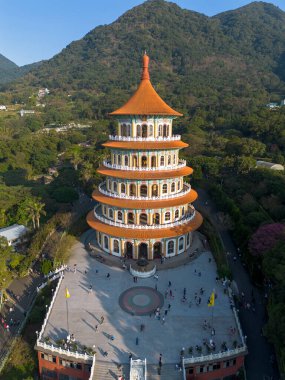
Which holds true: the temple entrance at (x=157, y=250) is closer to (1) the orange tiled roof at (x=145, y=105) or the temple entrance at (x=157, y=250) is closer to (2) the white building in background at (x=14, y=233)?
(1) the orange tiled roof at (x=145, y=105)

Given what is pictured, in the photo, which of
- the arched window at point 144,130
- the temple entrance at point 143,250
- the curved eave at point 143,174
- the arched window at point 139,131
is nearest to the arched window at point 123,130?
the arched window at point 139,131

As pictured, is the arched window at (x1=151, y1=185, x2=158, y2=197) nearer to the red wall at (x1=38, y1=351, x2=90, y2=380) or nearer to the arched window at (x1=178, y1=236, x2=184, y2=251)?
the arched window at (x1=178, y1=236, x2=184, y2=251)

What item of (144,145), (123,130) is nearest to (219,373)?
(144,145)

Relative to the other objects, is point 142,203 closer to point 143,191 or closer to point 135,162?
point 143,191

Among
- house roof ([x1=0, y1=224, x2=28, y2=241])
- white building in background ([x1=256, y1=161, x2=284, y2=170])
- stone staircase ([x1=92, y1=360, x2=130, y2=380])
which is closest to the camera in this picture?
stone staircase ([x1=92, y1=360, x2=130, y2=380])

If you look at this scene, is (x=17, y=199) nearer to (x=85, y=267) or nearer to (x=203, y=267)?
(x=85, y=267)

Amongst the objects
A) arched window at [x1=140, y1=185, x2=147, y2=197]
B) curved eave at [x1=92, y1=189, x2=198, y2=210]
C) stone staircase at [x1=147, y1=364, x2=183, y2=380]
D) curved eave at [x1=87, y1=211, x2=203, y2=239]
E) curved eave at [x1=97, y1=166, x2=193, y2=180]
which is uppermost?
curved eave at [x1=97, y1=166, x2=193, y2=180]

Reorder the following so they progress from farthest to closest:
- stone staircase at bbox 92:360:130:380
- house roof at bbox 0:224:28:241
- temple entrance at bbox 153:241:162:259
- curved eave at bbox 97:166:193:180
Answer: house roof at bbox 0:224:28:241, temple entrance at bbox 153:241:162:259, curved eave at bbox 97:166:193:180, stone staircase at bbox 92:360:130:380

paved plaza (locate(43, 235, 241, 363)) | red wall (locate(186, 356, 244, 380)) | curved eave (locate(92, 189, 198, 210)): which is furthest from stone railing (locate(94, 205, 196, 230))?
red wall (locate(186, 356, 244, 380))
